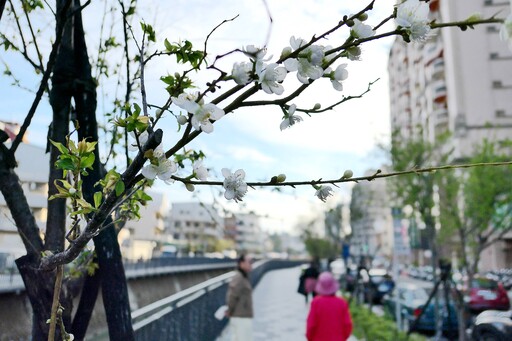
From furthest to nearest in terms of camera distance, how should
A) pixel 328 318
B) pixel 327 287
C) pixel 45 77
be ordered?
pixel 327 287
pixel 328 318
pixel 45 77

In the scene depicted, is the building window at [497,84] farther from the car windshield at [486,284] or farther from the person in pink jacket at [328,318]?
the person in pink jacket at [328,318]

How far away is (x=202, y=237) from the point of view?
105125mm

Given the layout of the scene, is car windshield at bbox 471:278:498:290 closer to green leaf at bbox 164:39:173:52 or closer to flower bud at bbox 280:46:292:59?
flower bud at bbox 280:46:292:59

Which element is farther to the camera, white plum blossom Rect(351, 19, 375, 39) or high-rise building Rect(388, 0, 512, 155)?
high-rise building Rect(388, 0, 512, 155)

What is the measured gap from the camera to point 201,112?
1.46m

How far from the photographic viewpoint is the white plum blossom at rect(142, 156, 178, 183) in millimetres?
1543

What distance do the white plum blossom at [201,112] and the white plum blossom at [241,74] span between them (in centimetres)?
10

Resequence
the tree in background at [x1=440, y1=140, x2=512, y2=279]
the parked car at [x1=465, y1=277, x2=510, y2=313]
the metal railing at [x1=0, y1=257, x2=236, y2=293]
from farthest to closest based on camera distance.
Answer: the tree in background at [x1=440, y1=140, x2=512, y2=279] → the parked car at [x1=465, y1=277, x2=510, y2=313] → the metal railing at [x1=0, y1=257, x2=236, y2=293]

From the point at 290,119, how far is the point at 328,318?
15.9 feet

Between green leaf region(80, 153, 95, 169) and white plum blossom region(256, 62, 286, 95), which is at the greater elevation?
white plum blossom region(256, 62, 286, 95)

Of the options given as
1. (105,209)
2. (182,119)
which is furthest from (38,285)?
(182,119)

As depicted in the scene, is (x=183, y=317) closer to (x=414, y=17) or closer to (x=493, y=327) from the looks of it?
(x=493, y=327)

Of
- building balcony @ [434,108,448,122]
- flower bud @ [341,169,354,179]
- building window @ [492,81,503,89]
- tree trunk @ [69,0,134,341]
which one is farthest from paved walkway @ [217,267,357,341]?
building window @ [492,81,503,89]

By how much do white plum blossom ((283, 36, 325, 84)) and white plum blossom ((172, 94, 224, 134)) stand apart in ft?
0.79
